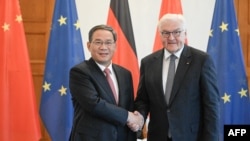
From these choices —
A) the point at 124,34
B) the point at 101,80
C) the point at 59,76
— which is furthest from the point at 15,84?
the point at 101,80

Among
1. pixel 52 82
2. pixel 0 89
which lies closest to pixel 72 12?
pixel 52 82

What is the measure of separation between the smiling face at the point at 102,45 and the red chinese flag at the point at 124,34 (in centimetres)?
Answer: 136

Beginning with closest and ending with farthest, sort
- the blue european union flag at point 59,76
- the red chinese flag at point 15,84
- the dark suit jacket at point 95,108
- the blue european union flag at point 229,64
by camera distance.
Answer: the dark suit jacket at point 95,108 → the red chinese flag at point 15,84 → the blue european union flag at point 59,76 → the blue european union flag at point 229,64

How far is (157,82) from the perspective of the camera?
219 cm

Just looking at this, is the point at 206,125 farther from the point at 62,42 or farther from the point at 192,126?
the point at 62,42

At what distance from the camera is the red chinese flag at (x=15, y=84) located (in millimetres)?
3213

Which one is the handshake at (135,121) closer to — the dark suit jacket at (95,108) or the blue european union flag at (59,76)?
the dark suit jacket at (95,108)

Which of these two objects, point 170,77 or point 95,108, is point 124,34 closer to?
point 170,77

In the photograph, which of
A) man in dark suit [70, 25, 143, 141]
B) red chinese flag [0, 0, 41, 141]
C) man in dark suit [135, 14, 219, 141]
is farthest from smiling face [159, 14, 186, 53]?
red chinese flag [0, 0, 41, 141]

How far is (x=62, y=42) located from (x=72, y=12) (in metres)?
0.30

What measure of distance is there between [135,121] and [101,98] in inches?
10.1

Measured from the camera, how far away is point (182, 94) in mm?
2105

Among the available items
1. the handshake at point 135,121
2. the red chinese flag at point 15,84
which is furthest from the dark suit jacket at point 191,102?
the red chinese flag at point 15,84

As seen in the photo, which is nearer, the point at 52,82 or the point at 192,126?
the point at 192,126
